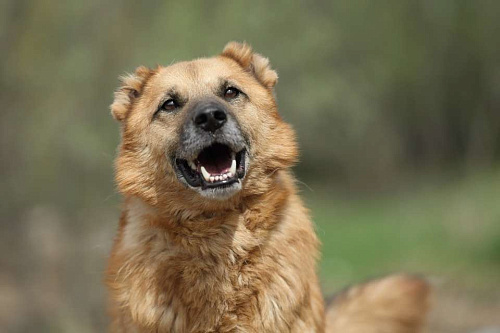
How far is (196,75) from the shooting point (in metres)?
5.05

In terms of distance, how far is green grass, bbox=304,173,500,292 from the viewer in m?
11.6

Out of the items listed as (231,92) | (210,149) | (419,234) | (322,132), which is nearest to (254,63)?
(231,92)

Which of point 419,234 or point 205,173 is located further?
point 419,234

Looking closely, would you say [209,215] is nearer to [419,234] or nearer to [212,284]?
[212,284]

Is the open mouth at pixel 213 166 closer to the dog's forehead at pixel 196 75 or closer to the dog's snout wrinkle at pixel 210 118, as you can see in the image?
the dog's snout wrinkle at pixel 210 118

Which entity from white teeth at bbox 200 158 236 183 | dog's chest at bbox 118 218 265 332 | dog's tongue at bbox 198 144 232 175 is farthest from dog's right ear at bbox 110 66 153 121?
dog's chest at bbox 118 218 265 332

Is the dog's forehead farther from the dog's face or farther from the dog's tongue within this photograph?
the dog's tongue

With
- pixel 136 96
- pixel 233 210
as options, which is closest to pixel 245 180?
pixel 233 210

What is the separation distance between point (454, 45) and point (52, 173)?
378 inches

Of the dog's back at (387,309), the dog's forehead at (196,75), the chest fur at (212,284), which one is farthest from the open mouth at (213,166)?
the dog's back at (387,309)

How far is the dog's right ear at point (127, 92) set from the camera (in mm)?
5207

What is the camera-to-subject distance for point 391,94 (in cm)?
1689

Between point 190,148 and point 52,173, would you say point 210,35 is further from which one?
point 190,148

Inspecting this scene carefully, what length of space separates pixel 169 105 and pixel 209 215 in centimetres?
82
